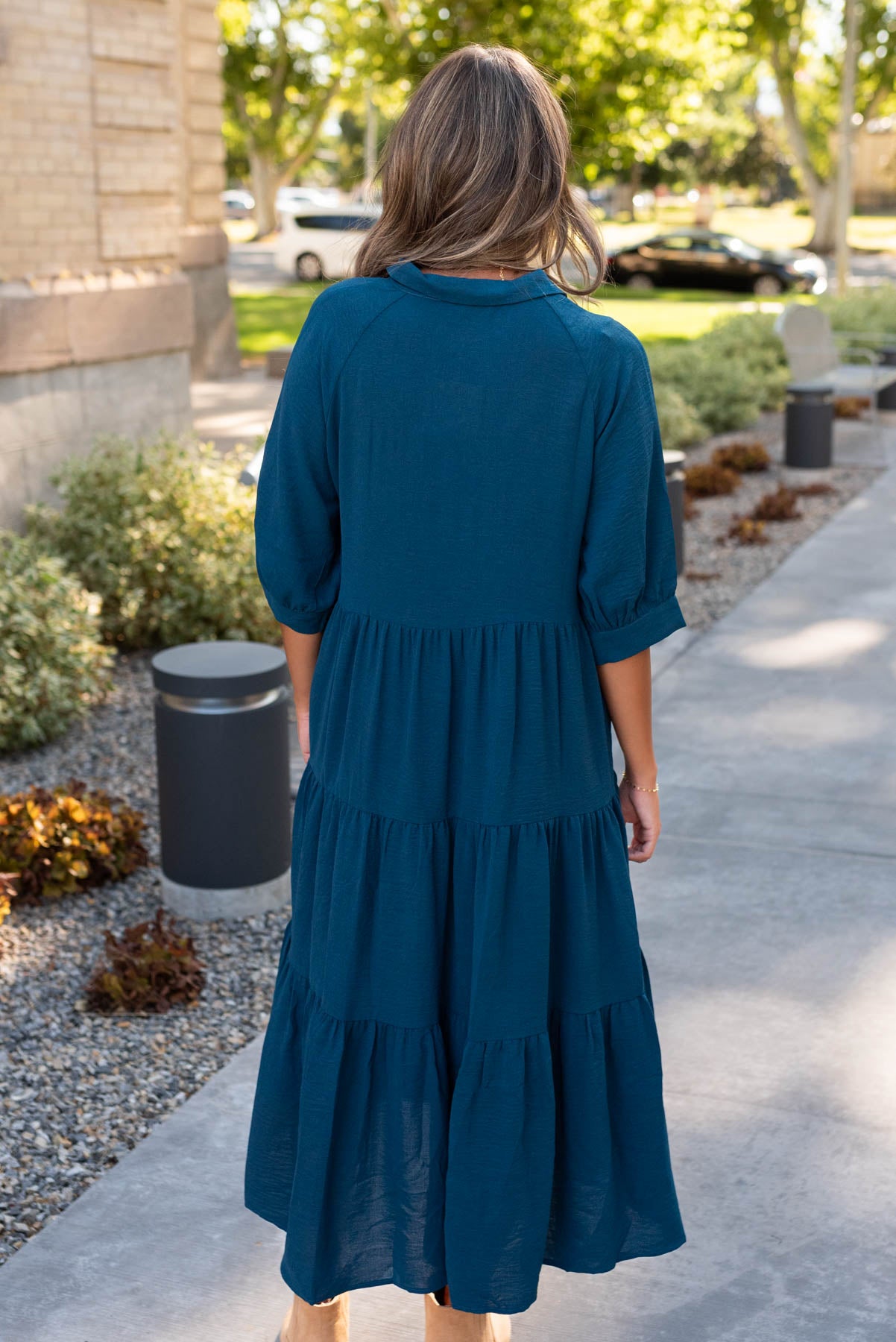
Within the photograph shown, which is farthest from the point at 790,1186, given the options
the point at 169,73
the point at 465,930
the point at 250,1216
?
the point at 169,73

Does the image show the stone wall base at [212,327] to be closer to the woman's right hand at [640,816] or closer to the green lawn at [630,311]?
the green lawn at [630,311]

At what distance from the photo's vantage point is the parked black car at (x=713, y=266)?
30.3 meters

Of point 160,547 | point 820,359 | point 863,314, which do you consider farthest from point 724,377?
point 160,547

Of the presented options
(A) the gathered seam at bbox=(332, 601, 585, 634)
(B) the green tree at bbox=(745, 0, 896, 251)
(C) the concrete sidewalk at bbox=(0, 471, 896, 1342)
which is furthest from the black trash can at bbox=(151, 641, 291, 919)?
(B) the green tree at bbox=(745, 0, 896, 251)

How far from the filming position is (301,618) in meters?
2.14

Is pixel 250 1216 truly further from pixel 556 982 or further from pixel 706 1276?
pixel 556 982

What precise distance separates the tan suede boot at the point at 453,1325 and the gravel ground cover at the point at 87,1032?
3.28ft

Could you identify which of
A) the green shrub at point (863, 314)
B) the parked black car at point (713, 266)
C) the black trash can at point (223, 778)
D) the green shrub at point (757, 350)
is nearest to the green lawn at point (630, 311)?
the parked black car at point (713, 266)

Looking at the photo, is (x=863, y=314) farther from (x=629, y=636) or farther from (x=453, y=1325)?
(x=453, y=1325)

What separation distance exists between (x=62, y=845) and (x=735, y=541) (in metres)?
5.75

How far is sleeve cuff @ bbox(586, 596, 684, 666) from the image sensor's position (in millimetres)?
2002

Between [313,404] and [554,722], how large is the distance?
1.80ft

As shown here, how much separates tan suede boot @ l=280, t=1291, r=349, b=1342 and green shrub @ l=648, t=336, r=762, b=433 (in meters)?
11.1

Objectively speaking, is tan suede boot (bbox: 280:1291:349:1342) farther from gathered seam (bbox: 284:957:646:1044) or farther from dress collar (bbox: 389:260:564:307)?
dress collar (bbox: 389:260:564:307)
